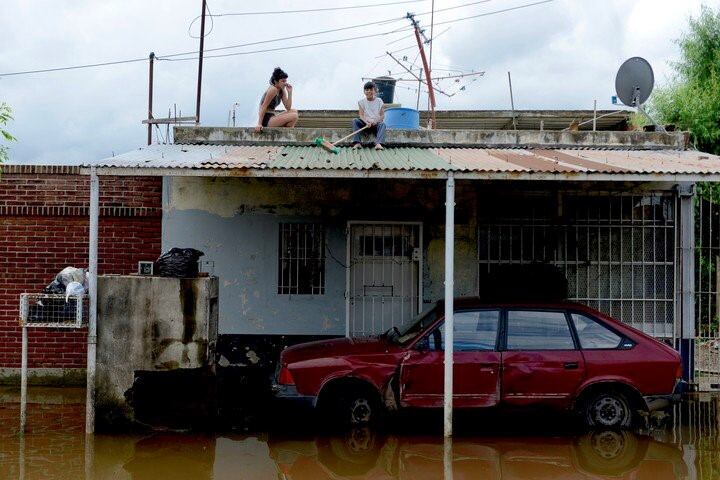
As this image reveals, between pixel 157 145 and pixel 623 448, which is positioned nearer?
pixel 623 448

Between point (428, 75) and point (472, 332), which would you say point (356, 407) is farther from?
point (428, 75)

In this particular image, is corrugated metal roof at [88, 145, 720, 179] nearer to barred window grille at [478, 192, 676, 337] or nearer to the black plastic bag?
barred window grille at [478, 192, 676, 337]

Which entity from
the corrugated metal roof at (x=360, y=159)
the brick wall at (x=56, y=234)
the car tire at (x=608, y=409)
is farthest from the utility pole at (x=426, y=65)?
the car tire at (x=608, y=409)

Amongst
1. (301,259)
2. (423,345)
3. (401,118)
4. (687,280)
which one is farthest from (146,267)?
(687,280)

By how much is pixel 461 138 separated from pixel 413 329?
3673mm

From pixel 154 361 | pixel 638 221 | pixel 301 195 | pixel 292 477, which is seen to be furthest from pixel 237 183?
pixel 638 221

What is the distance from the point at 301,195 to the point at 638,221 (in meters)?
4.93

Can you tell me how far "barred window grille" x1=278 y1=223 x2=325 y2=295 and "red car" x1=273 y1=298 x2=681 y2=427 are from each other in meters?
2.69

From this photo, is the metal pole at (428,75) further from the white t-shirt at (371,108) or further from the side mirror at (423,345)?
the side mirror at (423,345)

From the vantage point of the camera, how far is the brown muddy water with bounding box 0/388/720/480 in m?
6.72

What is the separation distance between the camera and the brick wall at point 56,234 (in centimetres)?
1045

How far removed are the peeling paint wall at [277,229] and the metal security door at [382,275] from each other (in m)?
0.16

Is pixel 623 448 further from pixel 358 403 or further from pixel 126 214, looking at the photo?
pixel 126 214

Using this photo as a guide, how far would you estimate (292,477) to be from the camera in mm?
6590
